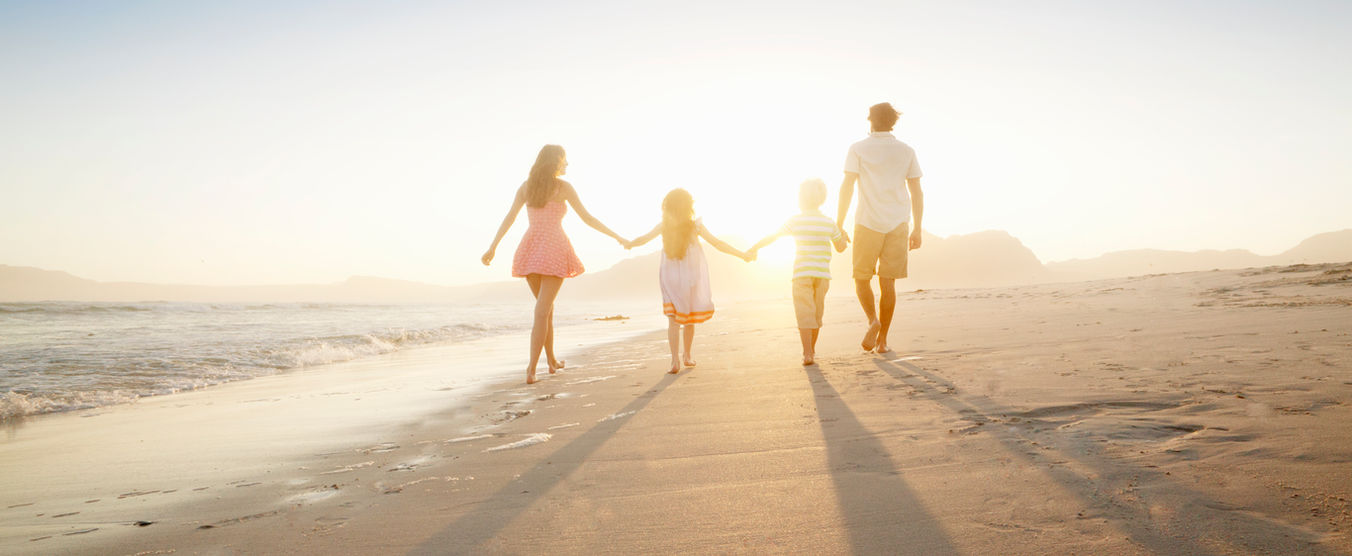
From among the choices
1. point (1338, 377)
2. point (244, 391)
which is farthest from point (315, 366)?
point (1338, 377)

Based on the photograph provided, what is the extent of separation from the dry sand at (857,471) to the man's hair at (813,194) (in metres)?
1.78

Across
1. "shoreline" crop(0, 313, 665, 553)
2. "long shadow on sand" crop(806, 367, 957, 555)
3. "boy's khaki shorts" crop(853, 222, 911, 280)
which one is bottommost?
"shoreline" crop(0, 313, 665, 553)

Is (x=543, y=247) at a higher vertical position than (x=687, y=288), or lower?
higher

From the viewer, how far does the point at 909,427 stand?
270 cm

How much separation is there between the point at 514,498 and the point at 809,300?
3.52m

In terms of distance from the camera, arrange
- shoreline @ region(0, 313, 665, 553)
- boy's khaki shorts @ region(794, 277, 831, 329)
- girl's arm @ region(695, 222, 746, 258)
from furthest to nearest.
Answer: girl's arm @ region(695, 222, 746, 258), boy's khaki shorts @ region(794, 277, 831, 329), shoreline @ region(0, 313, 665, 553)

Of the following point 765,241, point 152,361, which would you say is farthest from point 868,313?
point 152,361

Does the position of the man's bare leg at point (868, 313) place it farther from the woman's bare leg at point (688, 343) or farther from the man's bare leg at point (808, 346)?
the woman's bare leg at point (688, 343)

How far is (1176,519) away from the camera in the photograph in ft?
5.16

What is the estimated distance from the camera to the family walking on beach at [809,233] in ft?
18.0

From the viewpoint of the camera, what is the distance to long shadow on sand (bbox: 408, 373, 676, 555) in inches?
69.2

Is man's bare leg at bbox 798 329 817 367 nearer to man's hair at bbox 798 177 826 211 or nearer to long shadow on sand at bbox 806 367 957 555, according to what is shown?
man's hair at bbox 798 177 826 211

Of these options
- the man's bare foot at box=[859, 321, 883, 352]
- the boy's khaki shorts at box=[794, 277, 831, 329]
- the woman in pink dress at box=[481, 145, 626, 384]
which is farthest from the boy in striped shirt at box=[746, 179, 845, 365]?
the woman in pink dress at box=[481, 145, 626, 384]

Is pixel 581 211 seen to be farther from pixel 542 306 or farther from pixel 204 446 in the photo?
pixel 204 446
